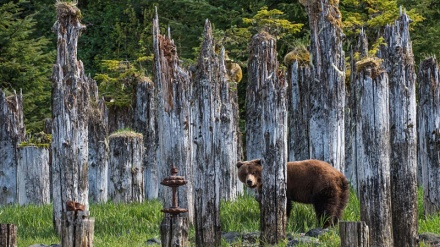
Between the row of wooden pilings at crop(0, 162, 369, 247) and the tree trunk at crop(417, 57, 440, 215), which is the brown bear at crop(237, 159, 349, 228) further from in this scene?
the row of wooden pilings at crop(0, 162, 369, 247)

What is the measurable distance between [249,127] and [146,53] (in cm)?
1452

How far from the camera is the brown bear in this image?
582 inches

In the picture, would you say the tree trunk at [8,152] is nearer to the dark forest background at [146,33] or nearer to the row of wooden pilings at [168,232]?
the dark forest background at [146,33]

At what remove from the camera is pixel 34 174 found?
840 inches

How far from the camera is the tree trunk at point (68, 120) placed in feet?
49.8

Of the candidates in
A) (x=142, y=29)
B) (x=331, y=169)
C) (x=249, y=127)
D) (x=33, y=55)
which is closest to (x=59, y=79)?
(x=331, y=169)

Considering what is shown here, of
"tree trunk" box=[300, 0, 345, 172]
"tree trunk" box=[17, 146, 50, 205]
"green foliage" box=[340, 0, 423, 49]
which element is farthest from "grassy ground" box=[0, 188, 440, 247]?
"green foliage" box=[340, 0, 423, 49]

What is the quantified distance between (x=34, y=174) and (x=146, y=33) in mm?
14812

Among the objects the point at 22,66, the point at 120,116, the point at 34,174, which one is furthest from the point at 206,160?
the point at 22,66

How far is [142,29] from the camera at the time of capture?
118 feet

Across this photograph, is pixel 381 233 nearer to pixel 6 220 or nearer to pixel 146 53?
pixel 6 220

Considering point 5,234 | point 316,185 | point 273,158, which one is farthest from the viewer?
point 316,185

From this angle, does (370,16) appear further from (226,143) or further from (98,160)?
(98,160)

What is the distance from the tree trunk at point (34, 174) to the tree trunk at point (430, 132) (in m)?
8.68
